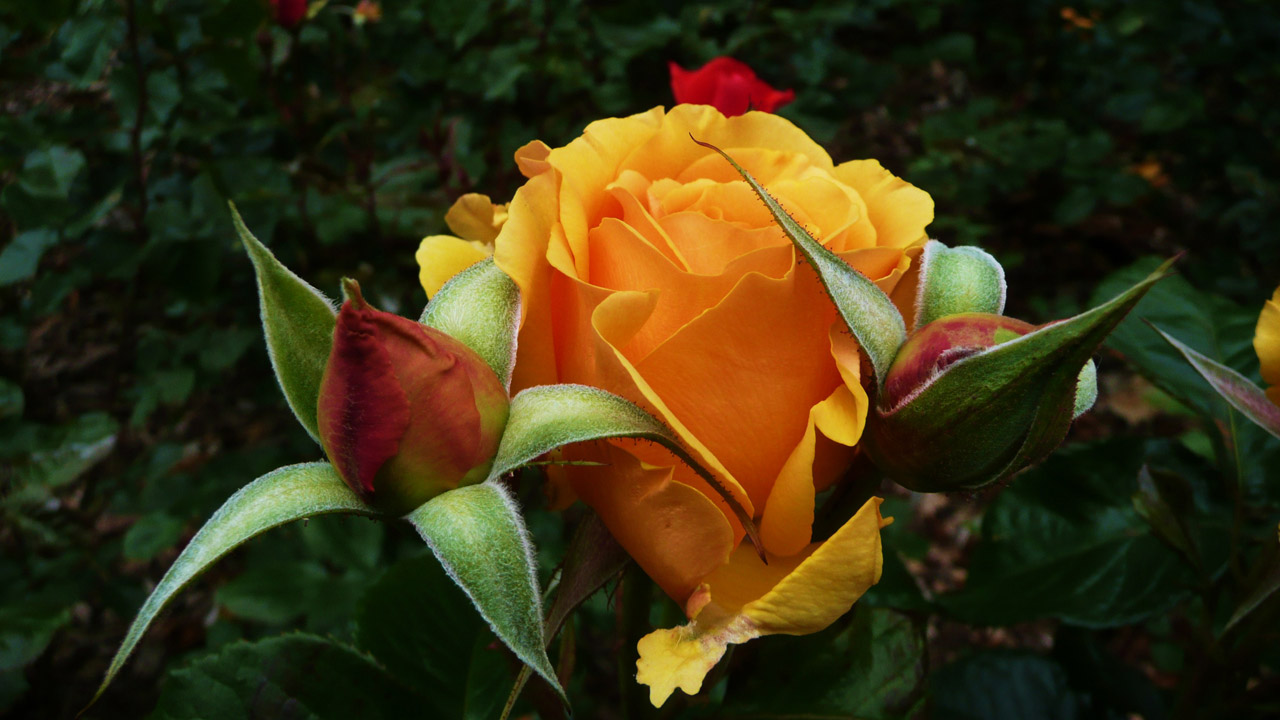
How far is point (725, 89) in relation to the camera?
91cm

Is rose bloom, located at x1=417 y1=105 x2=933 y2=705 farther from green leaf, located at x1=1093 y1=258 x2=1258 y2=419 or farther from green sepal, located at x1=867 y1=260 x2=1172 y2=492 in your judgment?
green leaf, located at x1=1093 y1=258 x2=1258 y2=419

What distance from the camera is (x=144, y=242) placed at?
1236 mm

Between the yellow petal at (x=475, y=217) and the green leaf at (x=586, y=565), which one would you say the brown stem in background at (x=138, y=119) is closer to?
the yellow petal at (x=475, y=217)

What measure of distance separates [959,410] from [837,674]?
1.13 ft

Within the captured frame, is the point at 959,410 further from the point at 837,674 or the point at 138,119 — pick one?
the point at 138,119

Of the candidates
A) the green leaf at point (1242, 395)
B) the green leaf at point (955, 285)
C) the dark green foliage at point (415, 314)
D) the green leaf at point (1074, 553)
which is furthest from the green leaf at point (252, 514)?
the green leaf at point (1074, 553)

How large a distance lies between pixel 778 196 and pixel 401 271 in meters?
1.16

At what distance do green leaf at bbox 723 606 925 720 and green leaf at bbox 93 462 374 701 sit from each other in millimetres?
396

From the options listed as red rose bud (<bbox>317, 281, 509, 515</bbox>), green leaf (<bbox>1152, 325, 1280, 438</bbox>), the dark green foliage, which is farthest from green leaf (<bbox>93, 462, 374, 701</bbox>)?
green leaf (<bbox>1152, 325, 1280, 438</bbox>)

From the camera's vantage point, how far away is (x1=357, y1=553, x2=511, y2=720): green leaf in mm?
711

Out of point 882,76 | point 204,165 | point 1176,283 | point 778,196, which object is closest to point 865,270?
point 778,196

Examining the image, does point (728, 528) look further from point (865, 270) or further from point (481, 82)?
point (481, 82)

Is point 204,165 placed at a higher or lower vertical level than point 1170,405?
higher

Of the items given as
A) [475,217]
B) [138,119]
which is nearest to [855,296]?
[475,217]
